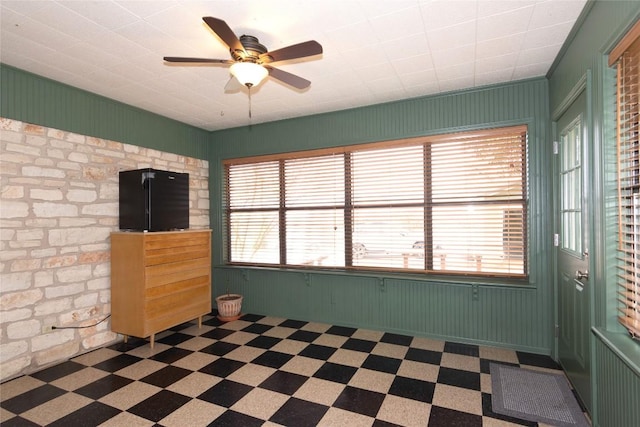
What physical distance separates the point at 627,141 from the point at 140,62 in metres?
3.51

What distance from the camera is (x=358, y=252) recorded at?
13.1 feet

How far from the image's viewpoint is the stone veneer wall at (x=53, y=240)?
2787mm

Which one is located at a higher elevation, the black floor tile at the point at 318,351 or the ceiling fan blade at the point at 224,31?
the ceiling fan blade at the point at 224,31

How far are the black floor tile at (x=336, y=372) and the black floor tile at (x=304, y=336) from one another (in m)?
0.65

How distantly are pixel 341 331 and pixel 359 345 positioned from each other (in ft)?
1.47

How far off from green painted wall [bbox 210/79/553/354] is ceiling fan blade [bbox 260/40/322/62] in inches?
76.8

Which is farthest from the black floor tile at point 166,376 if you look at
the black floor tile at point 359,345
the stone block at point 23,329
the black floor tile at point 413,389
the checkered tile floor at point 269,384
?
the black floor tile at point 413,389

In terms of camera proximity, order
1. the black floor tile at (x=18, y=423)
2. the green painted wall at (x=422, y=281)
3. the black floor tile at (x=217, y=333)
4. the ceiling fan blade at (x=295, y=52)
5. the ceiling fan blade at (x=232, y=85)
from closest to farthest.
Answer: the ceiling fan blade at (x=295, y=52) → the black floor tile at (x=18, y=423) → the ceiling fan blade at (x=232, y=85) → the green painted wall at (x=422, y=281) → the black floor tile at (x=217, y=333)

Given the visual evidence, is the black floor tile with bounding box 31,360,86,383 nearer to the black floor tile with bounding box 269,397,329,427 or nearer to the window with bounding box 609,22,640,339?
the black floor tile with bounding box 269,397,329,427

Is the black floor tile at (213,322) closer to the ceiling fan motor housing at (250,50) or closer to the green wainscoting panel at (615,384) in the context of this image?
the ceiling fan motor housing at (250,50)

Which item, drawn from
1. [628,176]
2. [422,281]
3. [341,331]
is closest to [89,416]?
[341,331]

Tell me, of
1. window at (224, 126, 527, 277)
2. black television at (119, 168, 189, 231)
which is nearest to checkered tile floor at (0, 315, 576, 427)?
window at (224, 126, 527, 277)

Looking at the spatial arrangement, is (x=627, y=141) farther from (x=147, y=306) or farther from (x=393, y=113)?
(x=147, y=306)

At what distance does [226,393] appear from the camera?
99.7 inches
